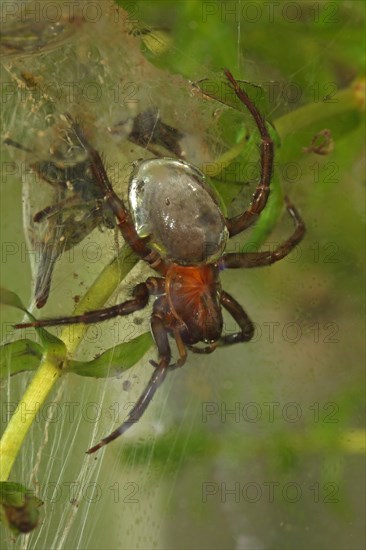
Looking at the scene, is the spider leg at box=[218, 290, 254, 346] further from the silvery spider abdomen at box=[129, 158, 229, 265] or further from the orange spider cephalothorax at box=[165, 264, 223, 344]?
the silvery spider abdomen at box=[129, 158, 229, 265]

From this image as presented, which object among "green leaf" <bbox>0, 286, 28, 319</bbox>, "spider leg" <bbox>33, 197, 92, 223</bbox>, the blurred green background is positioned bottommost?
the blurred green background

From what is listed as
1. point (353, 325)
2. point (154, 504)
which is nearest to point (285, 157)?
point (353, 325)

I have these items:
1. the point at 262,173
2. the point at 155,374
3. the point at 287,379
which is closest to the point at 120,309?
the point at 155,374

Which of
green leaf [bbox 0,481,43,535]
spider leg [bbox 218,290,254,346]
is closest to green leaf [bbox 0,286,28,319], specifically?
green leaf [bbox 0,481,43,535]

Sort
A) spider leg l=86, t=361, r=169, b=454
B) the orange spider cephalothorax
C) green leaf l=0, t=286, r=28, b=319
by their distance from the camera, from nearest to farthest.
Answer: green leaf l=0, t=286, r=28, b=319 → spider leg l=86, t=361, r=169, b=454 → the orange spider cephalothorax

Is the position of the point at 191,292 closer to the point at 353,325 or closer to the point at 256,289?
the point at 256,289
